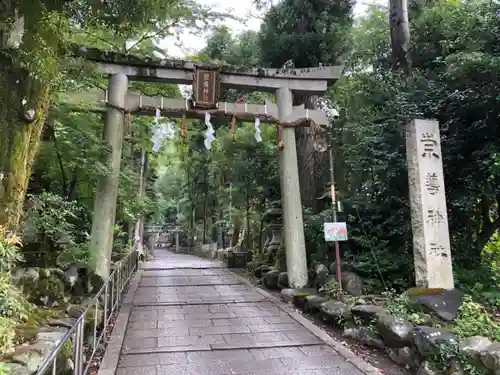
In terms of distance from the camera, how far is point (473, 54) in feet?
20.9

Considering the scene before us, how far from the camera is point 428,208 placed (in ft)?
21.1

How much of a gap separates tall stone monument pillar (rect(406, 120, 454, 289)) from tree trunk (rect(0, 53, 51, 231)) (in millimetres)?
5943

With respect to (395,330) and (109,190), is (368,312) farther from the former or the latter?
(109,190)

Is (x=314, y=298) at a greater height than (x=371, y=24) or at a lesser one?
lesser

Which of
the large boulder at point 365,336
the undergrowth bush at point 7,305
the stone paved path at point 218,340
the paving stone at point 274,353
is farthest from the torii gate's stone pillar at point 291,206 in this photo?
the undergrowth bush at point 7,305

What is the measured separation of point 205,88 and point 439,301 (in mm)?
6427

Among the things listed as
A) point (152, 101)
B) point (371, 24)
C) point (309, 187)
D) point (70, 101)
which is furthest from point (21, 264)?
point (371, 24)

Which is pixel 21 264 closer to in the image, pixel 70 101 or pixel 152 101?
pixel 70 101

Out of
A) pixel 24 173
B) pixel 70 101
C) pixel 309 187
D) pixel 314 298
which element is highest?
pixel 70 101

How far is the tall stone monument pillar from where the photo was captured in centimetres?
625

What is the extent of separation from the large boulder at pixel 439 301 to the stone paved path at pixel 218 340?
60.5 inches

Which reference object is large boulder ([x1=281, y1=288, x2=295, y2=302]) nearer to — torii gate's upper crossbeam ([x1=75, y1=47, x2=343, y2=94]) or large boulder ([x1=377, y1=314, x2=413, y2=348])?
large boulder ([x1=377, y1=314, x2=413, y2=348])

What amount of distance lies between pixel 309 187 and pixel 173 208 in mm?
31620

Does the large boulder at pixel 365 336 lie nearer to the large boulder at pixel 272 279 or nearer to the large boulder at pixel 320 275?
the large boulder at pixel 320 275
